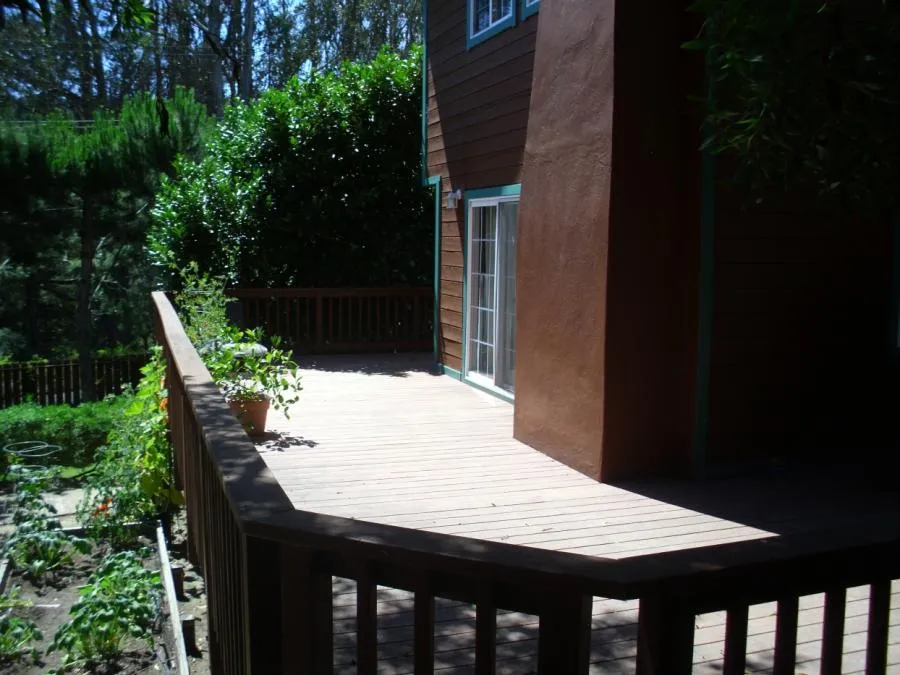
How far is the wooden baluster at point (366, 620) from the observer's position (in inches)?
66.1

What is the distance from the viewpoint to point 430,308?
11.6 meters

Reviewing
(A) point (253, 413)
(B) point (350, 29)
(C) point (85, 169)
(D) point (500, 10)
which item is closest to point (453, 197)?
(D) point (500, 10)

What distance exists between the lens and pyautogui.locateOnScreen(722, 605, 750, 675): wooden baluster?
5.39 feet

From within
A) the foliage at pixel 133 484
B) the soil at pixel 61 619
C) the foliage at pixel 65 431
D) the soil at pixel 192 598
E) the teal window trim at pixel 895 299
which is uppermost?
the teal window trim at pixel 895 299

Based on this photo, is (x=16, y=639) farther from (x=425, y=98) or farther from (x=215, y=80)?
(x=215, y=80)

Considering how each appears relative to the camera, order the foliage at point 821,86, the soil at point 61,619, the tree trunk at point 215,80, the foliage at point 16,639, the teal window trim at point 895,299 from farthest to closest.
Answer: the tree trunk at point 215,80 < the teal window trim at point 895,299 < the foliage at point 16,639 < the soil at point 61,619 < the foliage at point 821,86

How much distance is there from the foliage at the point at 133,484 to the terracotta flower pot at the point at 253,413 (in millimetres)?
658

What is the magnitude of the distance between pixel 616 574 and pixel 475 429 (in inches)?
211

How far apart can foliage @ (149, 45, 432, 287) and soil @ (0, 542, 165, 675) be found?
6.34 metres

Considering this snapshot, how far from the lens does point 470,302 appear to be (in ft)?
29.0

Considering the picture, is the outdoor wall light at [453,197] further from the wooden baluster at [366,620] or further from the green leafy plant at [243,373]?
the wooden baluster at [366,620]

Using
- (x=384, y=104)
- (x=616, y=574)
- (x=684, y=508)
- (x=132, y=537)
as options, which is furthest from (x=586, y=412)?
(x=384, y=104)

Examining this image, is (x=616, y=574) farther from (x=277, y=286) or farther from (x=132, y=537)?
(x=277, y=286)

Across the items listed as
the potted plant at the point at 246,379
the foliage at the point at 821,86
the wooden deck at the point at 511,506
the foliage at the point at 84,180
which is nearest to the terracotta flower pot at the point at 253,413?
the potted plant at the point at 246,379
